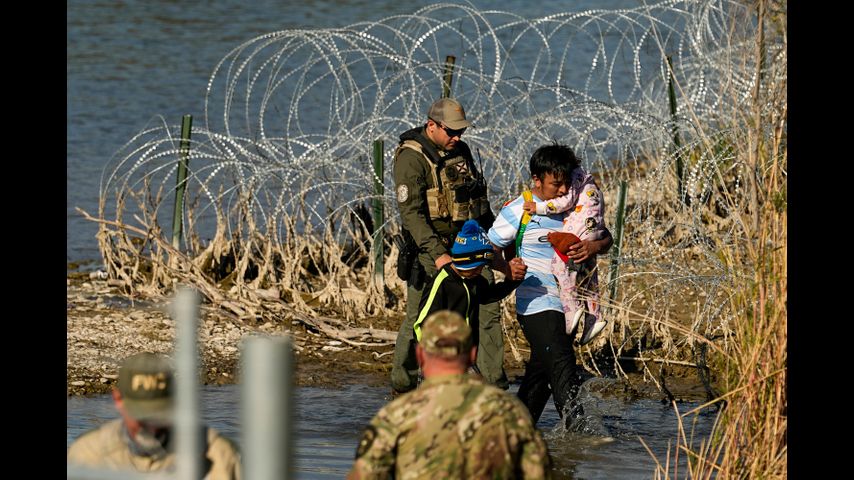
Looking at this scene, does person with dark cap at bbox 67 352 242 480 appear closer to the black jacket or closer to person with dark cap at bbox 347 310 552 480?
person with dark cap at bbox 347 310 552 480

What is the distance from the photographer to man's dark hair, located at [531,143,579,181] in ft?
23.0

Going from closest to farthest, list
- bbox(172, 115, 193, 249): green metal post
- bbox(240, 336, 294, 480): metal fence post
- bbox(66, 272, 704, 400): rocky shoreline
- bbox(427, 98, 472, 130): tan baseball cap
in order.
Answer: bbox(240, 336, 294, 480): metal fence post < bbox(427, 98, 472, 130): tan baseball cap < bbox(66, 272, 704, 400): rocky shoreline < bbox(172, 115, 193, 249): green metal post

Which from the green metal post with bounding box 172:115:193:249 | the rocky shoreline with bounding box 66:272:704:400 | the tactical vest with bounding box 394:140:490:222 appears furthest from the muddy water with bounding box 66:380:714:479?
the green metal post with bounding box 172:115:193:249

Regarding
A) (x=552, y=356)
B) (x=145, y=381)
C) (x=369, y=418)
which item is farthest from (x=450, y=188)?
(x=145, y=381)

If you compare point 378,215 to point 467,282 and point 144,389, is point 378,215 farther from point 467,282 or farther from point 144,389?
point 144,389

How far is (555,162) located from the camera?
704 centimetres

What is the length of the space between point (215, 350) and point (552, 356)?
2.97 meters

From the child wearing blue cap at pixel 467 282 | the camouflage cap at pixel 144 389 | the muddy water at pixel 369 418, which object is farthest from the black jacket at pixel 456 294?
the camouflage cap at pixel 144 389

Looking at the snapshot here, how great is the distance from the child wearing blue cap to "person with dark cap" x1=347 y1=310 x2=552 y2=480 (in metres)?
2.61
